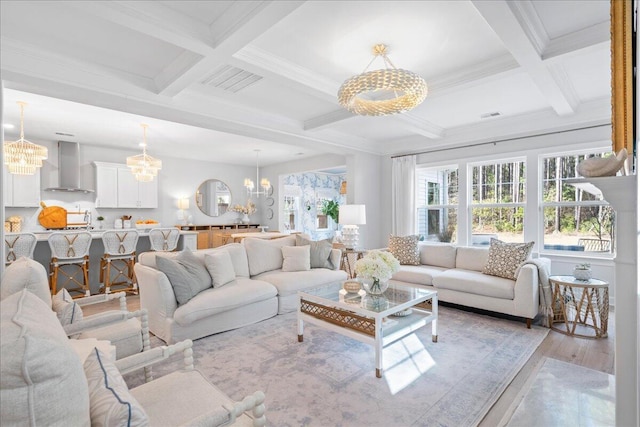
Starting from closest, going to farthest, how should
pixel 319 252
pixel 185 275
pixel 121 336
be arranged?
pixel 121 336, pixel 185 275, pixel 319 252

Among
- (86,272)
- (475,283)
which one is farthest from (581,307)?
(86,272)

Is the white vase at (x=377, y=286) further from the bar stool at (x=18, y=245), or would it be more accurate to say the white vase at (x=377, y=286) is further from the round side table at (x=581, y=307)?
the bar stool at (x=18, y=245)

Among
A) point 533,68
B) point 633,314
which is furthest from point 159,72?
point 633,314

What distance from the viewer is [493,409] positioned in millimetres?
2035

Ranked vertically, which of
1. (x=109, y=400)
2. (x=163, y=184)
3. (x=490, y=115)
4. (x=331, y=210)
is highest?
(x=490, y=115)

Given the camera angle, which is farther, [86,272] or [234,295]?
[86,272]

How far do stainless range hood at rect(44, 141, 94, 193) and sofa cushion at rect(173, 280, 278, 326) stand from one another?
446 cm

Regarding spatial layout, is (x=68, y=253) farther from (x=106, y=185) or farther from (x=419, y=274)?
(x=419, y=274)

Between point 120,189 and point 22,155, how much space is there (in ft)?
7.55

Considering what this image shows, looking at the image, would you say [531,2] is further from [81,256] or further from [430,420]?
[81,256]

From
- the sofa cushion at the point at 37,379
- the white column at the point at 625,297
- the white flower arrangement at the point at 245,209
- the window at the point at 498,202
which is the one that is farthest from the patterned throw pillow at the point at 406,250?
the white flower arrangement at the point at 245,209

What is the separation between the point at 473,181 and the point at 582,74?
2427mm

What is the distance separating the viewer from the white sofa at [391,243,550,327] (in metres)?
3.42

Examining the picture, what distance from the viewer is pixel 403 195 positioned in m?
5.98
